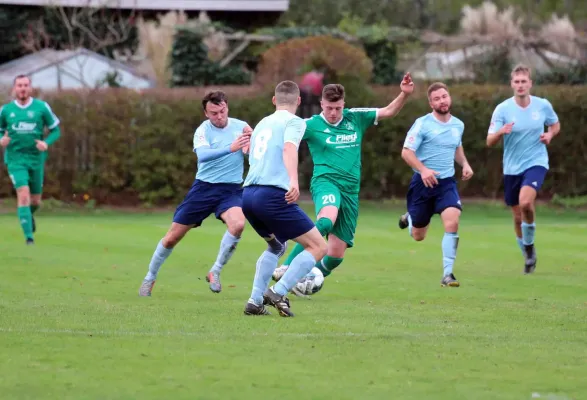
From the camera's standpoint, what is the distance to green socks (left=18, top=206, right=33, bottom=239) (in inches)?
660

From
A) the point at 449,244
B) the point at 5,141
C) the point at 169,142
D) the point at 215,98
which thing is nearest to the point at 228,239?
the point at 215,98

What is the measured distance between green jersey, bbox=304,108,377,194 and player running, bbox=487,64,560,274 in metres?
3.37

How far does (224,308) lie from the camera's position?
10.3m

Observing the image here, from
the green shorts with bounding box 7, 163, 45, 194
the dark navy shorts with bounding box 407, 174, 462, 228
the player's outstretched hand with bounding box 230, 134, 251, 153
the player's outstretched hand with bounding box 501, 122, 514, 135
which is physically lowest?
the green shorts with bounding box 7, 163, 45, 194

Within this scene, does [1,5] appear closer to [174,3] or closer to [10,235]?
[174,3]

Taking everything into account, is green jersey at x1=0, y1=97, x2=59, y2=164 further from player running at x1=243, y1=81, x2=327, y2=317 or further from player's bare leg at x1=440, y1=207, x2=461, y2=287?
player running at x1=243, y1=81, x2=327, y2=317

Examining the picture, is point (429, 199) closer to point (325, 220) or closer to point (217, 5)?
point (325, 220)

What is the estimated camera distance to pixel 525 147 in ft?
46.9

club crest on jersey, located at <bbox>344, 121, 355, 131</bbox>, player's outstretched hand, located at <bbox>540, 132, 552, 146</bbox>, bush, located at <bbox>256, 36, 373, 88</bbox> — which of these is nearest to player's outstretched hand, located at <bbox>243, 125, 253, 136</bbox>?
club crest on jersey, located at <bbox>344, 121, 355, 131</bbox>

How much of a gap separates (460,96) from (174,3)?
21.3 metres

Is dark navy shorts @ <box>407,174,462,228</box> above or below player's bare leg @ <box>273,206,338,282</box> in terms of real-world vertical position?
below

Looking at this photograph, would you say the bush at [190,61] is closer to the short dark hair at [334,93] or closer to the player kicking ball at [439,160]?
the player kicking ball at [439,160]

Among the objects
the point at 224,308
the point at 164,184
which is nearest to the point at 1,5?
the point at 164,184

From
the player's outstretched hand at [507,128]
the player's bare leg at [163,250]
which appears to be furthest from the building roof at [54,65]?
the player's bare leg at [163,250]
